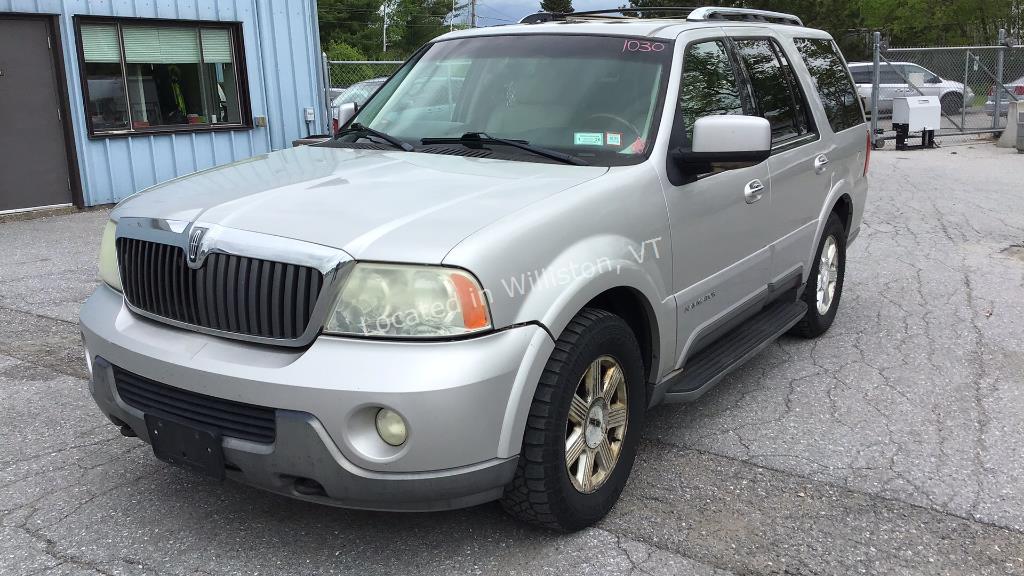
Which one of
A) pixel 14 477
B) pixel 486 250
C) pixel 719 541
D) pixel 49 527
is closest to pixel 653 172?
pixel 486 250

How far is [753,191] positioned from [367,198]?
1.95 meters

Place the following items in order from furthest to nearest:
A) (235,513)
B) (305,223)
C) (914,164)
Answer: (914,164)
(235,513)
(305,223)

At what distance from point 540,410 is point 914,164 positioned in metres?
13.8

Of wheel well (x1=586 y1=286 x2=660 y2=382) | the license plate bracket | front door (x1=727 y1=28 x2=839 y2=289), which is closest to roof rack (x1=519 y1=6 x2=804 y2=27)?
front door (x1=727 y1=28 x2=839 y2=289)

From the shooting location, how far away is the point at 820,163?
5.01 m

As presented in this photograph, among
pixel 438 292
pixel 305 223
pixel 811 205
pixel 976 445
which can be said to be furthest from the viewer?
pixel 811 205

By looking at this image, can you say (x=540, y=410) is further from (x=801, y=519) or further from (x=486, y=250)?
(x=801, y=519)

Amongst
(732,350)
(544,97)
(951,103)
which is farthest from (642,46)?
(951,103)

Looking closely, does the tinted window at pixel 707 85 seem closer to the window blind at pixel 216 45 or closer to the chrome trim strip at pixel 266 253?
the chrome trim strip at pixel 266 253

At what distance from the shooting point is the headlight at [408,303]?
2631mm

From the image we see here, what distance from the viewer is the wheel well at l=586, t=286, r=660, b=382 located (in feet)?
10.8

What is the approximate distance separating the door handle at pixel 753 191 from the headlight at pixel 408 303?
6.23 ft

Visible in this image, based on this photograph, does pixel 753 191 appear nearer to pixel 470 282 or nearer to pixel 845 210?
pixel 845 210

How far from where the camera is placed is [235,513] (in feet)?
11.0
